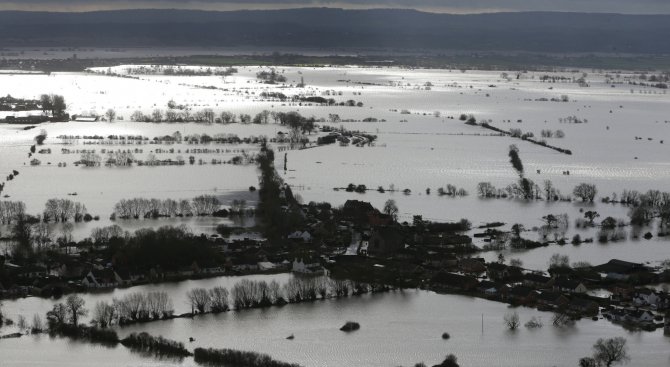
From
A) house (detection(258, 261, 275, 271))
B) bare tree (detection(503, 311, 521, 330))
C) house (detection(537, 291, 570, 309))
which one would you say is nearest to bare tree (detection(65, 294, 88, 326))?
house (detection(258, 261, 275, 271))

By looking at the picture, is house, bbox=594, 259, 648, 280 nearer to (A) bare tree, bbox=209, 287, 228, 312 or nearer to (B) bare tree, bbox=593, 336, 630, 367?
(B) bare tree, bbox=593, 336, 630, 367

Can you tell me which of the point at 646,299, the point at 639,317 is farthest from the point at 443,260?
the point at 639,317

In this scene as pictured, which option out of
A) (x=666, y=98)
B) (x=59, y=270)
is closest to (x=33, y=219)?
(x=59, y=270)

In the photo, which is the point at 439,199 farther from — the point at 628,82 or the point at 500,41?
the point at 500,41

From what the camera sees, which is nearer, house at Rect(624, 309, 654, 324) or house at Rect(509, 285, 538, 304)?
house at Rect(624, 309, 654, 324)

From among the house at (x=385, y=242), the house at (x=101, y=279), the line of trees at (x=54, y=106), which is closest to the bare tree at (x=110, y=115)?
the line of trees at (x=54, y=106)

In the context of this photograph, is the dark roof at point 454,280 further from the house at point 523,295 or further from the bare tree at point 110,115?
the bare tree at point 110,115
